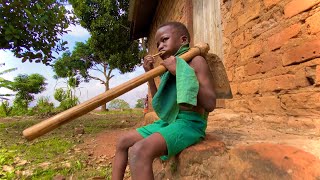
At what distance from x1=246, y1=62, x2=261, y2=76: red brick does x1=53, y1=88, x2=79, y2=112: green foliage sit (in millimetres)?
9067

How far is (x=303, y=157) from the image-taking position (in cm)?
115

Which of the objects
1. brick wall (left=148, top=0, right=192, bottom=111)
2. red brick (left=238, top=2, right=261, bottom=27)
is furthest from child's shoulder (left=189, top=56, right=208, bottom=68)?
brick wall (left=148, top=0, right=192, bottom=111)

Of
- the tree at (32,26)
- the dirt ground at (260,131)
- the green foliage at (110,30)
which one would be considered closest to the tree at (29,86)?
the green foliage at (110,30)

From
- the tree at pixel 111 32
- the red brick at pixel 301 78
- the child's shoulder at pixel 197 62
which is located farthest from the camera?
the tree at pixel 111 32

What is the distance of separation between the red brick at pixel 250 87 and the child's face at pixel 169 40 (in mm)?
1275

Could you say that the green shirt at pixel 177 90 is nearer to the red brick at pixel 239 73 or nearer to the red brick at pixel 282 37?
the red brick at pixel 282 37

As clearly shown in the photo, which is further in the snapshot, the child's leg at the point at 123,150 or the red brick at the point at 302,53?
the red brick at the point at 302,53

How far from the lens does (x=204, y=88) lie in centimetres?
→ 153

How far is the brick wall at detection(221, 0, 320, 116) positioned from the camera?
2051mm

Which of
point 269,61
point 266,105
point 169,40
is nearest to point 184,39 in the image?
point 169,40

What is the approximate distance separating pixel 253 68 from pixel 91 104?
1.96 meters

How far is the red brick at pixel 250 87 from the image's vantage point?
2.71 m

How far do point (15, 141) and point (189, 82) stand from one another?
14.0 feet

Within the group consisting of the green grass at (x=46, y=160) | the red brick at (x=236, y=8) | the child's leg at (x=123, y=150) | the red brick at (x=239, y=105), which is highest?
the red brick at (x=236, y=8)
